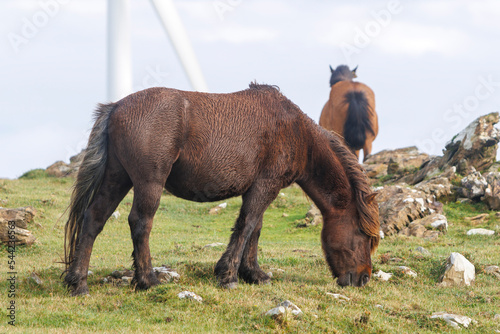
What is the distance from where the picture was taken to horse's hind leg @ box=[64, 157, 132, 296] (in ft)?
22.6

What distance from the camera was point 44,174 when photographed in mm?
22938

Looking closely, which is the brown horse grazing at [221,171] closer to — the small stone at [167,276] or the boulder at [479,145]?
the small stone at [167,276]

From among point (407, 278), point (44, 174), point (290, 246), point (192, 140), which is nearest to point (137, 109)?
point (192, 140)

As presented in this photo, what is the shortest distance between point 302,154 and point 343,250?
1.47 meters

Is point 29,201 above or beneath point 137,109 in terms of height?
beneath

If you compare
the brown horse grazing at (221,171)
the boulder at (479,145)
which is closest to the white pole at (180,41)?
the boulder at (479,145)

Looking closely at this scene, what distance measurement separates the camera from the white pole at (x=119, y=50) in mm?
19250

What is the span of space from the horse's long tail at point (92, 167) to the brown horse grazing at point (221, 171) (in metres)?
0.01

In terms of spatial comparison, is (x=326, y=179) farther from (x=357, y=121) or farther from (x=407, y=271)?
(x=357, y=121)

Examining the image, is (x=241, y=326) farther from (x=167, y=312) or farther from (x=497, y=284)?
(x=497, y=284)

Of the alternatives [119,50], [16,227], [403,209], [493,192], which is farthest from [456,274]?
[119,50]

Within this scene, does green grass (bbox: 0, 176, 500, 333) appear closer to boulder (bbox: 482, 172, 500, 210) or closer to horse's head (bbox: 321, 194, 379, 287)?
horse's head (bbox: 321, 194, 379, 287)

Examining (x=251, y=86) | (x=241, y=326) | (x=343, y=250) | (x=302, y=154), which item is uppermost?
(x=251, y=86)

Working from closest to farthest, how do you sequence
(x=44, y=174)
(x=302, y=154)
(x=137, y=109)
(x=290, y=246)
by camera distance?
(x=137, y=109)
(x=302, y=154)
(x=290, y=246)
(x=44, y=174)
